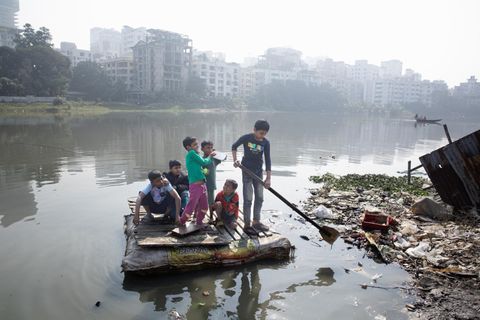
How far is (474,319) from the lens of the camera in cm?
471

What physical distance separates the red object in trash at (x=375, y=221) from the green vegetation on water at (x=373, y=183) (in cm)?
377

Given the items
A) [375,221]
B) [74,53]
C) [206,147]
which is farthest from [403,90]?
[206,147]

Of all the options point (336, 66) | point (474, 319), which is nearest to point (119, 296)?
point (474, 319)

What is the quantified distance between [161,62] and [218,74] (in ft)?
82.1

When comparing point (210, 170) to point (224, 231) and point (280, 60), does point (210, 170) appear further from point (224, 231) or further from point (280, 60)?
point (280, 60)

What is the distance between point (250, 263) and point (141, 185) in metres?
6.89

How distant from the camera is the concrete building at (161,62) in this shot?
267 ft

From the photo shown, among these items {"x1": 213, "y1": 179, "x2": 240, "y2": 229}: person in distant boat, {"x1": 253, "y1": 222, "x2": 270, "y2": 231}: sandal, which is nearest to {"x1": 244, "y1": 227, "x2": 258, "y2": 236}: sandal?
{"x1": 253, "y1": 222, "x2": 270, "y2": 231}: sandal

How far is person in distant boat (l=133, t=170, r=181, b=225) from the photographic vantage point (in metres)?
6.62

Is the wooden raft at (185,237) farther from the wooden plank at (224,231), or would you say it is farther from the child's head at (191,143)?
the child's head at (191,143)

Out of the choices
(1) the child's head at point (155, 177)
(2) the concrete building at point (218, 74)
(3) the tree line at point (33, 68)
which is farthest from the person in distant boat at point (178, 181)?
(2) the concrete building at point (218, 74)

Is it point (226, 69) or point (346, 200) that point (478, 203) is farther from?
point (226, 69)

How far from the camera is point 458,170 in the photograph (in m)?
8.68

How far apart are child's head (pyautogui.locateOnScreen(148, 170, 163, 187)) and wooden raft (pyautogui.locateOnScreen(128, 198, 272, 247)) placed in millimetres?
731
